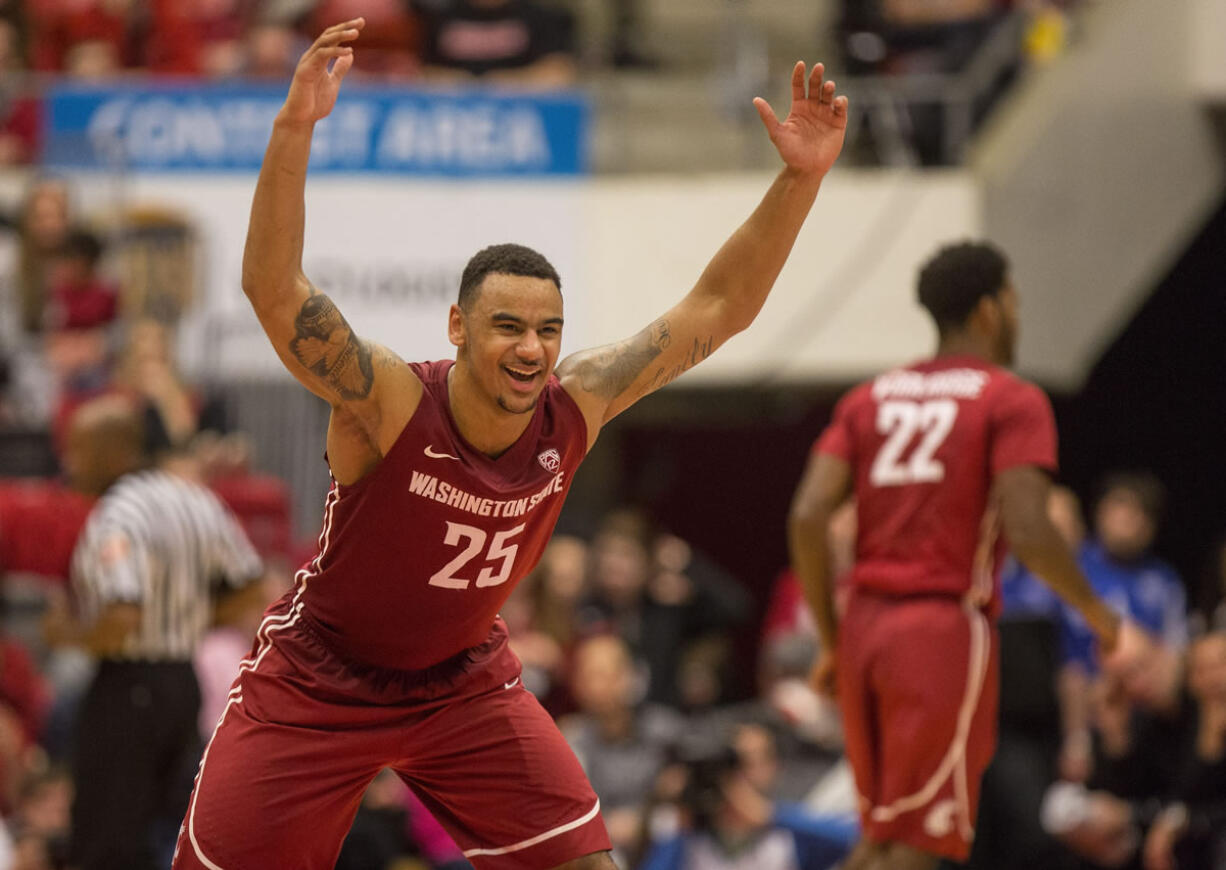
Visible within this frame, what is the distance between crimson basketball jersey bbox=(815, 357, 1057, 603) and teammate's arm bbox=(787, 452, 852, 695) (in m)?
0.10

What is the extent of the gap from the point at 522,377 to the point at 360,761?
109cm

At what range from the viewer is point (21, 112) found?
12.7 m

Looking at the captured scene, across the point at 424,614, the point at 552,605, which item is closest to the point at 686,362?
the point at 424,614

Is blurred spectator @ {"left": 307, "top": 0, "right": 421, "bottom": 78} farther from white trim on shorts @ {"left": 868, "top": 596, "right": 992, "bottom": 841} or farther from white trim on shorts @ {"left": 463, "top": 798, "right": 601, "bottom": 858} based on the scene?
white trim on shorts @ {"left": 463, "top": 798, "right": 601, "bottom": 858}

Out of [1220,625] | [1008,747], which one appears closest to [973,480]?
[1008,747]

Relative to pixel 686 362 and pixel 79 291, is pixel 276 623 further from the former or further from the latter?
pixel 79 291

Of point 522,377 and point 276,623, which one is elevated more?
point 522,377

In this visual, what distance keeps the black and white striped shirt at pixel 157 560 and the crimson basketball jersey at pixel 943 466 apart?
284cm

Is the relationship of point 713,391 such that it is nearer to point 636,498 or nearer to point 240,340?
point 636,498

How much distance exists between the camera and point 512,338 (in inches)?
185

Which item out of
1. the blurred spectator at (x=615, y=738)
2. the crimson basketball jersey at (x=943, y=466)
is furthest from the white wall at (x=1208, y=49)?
the crimson basketball jersey at (x=943, y=466)

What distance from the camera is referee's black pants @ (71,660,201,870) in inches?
289

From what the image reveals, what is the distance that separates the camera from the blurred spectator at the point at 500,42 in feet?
42.9

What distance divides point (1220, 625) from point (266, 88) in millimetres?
7058
